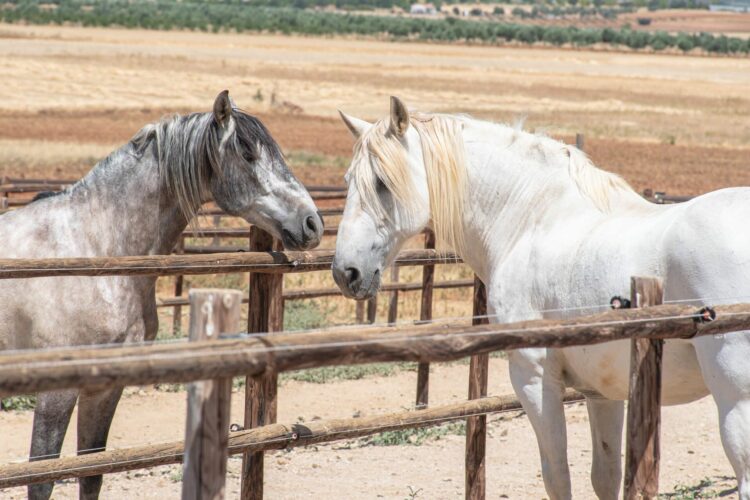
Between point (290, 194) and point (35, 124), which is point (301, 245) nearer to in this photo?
point (290, 194)

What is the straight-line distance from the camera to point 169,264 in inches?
174

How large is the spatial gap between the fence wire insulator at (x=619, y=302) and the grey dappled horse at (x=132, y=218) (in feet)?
5.54

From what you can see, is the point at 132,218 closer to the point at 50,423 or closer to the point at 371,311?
the point at 50,423

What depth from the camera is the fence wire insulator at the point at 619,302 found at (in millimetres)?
3493

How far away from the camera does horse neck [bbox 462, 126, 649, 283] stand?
14.0ft

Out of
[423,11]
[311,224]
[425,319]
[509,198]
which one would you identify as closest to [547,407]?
[509,198]

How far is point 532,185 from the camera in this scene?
4359mm

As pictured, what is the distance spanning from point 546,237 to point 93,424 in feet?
7.47

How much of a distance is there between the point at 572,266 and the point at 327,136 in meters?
27.4

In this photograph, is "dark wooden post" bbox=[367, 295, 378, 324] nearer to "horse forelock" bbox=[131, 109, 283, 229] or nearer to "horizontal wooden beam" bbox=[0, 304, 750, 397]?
"horse forelock" bbox=[131, 109, 283, 229]

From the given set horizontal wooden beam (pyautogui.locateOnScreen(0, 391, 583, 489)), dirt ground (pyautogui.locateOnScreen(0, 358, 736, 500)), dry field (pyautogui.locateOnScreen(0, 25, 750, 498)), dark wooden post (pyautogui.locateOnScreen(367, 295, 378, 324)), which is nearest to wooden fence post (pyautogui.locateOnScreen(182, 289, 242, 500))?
horizontal wooden beam (pyautogui.locateOnScreen(0, 391, 583, 489))

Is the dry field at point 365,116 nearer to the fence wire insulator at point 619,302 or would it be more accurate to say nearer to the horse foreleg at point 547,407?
the horse foreleg at point 547,407

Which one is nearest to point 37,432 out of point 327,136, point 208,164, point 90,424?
point 90,424

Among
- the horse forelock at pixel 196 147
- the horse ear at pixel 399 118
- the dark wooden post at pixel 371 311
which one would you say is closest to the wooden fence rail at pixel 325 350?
the horse ear at pixel 399 118
